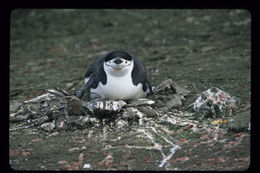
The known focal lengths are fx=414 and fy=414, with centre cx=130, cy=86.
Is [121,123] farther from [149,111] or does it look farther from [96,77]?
[96,77]

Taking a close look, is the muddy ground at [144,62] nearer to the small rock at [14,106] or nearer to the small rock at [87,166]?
the small rock at [87,166]

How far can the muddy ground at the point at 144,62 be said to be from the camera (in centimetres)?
430

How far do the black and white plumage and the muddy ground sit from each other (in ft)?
1.73

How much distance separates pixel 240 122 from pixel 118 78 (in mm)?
1596

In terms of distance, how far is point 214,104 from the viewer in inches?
201

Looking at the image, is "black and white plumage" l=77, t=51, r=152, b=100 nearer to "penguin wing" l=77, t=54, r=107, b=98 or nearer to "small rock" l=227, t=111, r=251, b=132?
"penguin wing" l=77, t=54, r=107, b=98

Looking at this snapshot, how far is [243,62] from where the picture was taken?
7430mm

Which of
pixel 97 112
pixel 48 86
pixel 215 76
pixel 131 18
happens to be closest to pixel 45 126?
pixel 97 112

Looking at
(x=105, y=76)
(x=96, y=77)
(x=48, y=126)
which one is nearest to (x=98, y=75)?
(x=96, y=77)

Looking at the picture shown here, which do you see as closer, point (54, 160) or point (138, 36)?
point (54, 160)

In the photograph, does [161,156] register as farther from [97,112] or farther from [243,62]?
[243,62]

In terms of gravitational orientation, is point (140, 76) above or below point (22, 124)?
above

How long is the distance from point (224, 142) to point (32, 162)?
206 cm

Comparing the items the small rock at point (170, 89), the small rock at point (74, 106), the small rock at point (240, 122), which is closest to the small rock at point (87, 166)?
the small rock at point (74, 106)
